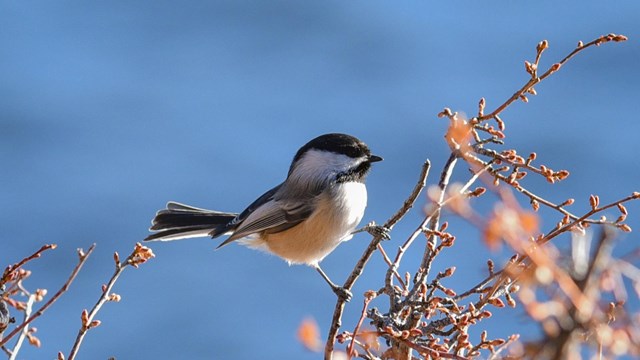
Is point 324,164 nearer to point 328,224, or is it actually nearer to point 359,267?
point 328,224

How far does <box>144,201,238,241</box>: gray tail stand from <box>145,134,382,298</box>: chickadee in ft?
0.72

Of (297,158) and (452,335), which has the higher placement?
(297,158)

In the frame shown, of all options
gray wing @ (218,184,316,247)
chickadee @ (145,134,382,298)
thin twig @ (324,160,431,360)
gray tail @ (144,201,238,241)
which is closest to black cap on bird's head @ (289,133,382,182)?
chickadee @ (145,134,382,298)

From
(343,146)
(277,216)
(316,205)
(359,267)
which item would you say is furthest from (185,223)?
(359,267)

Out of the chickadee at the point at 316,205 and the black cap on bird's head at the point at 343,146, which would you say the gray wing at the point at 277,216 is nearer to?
the chickadee at the point at 316,205

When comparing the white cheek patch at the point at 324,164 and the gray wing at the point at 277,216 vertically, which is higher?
the white cheek patch at the point at 324,164

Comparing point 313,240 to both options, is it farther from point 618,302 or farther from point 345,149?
point 618,302

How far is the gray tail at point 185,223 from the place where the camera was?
2.87m

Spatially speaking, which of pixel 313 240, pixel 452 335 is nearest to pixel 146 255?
pixel 452 335

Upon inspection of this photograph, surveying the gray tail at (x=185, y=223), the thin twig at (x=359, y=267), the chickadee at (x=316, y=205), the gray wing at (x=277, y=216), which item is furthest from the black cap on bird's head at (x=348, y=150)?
the thin twig at (x=359, y=267)

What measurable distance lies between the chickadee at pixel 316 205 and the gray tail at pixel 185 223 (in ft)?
0.72

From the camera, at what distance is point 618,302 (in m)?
0.73

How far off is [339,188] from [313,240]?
18 cm

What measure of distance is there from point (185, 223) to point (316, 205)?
578 millimetres
